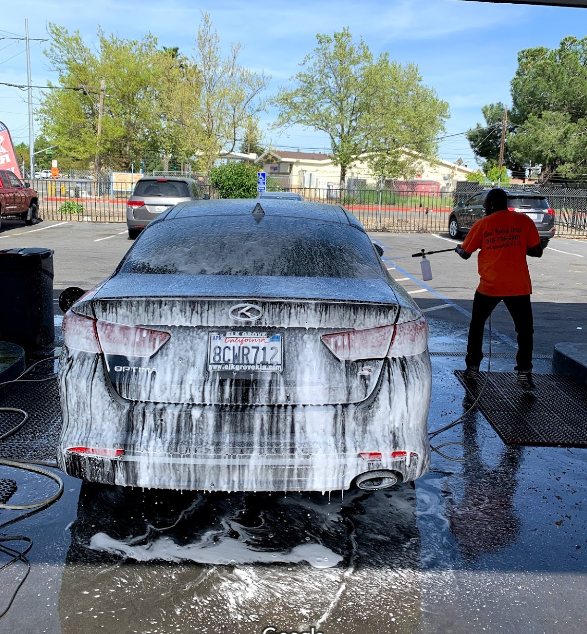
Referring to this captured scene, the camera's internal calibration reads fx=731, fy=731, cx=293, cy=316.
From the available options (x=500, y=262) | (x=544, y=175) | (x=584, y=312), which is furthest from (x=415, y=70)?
(x=500, y=262)

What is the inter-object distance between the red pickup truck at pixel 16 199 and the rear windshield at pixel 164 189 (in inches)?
199

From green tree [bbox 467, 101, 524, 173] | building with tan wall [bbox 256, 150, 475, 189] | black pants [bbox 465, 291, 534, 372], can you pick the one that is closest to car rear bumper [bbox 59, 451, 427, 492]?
black pants [bbox 465, 291, 534, 372]

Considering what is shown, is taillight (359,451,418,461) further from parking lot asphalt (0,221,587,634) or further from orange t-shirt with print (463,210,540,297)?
orange t-shirt with print (463,210,540,297)

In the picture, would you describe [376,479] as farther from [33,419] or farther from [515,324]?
[515,324]

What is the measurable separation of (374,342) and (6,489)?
2374mm

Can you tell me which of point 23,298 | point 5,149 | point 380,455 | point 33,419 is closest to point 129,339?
point 380,455

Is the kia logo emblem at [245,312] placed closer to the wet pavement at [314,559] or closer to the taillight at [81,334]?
the taillight at [81,334]

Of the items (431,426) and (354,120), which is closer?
(431,426)

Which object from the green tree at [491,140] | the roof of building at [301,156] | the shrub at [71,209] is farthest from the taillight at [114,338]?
the roof of building at [301,156]

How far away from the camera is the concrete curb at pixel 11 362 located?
21.1 feet

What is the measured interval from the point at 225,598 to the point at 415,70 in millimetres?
52891

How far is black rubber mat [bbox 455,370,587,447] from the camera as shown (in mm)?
5328

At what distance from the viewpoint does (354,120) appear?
157 feet

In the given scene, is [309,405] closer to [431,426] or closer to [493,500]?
Answer: [493,500]
